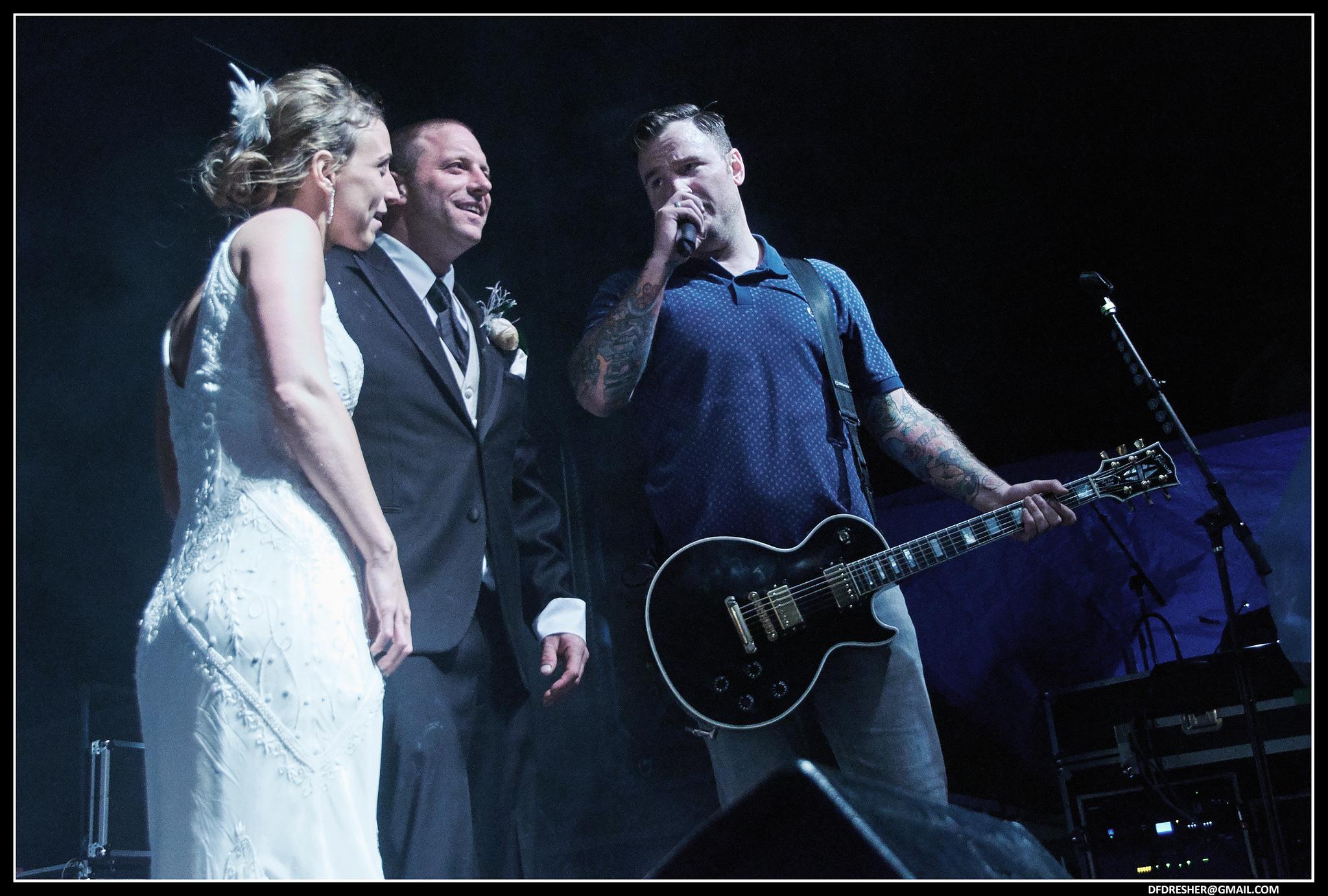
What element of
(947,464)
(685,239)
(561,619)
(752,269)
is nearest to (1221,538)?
(947,464)

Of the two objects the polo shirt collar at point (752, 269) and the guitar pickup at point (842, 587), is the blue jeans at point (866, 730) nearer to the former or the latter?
the guitar pickup at point (842, 587)

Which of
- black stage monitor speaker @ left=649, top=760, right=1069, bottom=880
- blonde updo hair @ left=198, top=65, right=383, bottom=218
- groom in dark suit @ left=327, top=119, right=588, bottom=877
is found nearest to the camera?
black stage monitor speaker @ left=649, top=760, right=1069, bottom=880

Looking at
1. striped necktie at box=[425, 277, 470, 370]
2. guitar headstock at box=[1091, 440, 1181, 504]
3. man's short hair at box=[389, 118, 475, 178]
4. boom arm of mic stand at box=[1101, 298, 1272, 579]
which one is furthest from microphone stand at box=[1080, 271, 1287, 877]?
man's short hair at box=[389, 118, 475, 178]

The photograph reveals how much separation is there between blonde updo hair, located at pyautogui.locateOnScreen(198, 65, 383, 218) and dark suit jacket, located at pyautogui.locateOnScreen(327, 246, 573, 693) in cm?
20

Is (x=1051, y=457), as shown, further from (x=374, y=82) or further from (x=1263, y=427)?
(x=374, y=82)

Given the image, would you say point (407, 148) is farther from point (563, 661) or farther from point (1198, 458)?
point (1198, 458)

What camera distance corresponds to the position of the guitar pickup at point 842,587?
235 cm

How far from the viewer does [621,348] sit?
2.53m

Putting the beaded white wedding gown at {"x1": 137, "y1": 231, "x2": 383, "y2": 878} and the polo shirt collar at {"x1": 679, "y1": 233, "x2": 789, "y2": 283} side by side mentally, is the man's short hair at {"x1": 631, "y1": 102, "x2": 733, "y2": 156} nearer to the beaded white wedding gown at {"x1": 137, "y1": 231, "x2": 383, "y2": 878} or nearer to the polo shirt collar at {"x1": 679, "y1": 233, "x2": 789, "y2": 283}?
the polo shirt collar at {"x1": 679, "y1": 233, "x2": 789, "y2": 283}

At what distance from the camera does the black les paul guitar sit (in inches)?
91.1

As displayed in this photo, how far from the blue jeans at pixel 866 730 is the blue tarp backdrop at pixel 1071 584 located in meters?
1.02

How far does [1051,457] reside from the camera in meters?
3.56

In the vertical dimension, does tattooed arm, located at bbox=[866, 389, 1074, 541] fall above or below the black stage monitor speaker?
above

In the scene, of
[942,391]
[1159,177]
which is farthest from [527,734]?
[1159,177]
